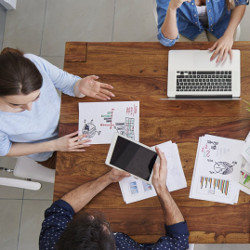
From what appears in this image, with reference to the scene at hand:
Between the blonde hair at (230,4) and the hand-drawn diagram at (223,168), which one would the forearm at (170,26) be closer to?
the blonde hair at (230,4)

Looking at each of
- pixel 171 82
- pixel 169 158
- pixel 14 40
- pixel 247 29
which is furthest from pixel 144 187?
pixel 14 40

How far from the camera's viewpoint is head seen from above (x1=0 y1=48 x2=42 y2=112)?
3.78 feet

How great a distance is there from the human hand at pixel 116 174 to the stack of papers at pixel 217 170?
32 cm

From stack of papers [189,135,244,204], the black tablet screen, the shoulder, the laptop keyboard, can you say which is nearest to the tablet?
the black tablet screen

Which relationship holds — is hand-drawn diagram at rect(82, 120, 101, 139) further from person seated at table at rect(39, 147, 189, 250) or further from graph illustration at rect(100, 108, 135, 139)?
person seated at table at rect(39, 147, 189, 250)

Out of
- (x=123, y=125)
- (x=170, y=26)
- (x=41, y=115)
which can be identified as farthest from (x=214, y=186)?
(x=41, y=115)

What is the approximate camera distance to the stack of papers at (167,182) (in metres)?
1.39

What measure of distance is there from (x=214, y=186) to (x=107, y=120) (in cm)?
59

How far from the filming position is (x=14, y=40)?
2.55 metres

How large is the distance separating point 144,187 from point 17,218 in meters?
1.32

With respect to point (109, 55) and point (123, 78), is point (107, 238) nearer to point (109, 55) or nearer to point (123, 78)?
point (123, 78)

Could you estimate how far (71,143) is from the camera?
1433 mm

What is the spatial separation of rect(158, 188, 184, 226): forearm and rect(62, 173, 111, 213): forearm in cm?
26

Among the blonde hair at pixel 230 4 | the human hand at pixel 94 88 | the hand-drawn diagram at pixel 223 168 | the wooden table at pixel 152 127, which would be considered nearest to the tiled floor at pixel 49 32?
the blonde hair at pixel 230 4
